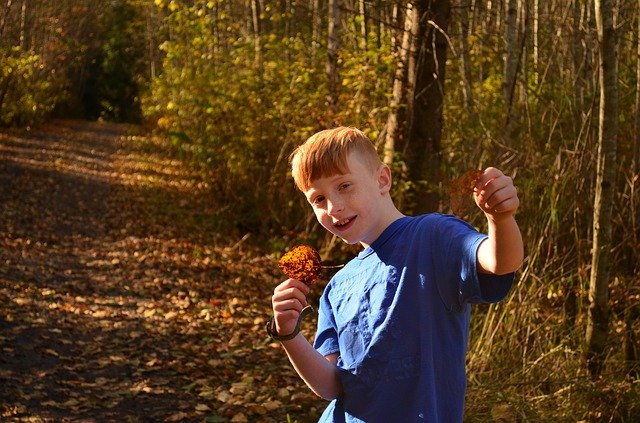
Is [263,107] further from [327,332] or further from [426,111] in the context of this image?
[327,332]

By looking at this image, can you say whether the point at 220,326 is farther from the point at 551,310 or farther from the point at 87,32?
the point at 87,32

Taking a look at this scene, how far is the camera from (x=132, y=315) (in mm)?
7906

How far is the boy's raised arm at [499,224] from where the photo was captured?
5.05 ft

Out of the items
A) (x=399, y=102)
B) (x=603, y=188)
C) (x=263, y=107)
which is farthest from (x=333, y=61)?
(x=603, y=188)

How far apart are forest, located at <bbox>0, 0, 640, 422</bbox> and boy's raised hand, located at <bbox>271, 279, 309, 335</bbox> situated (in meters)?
0.39

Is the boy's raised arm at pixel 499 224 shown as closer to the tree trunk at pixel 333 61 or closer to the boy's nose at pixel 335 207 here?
the boy's nose at pixel 335 207

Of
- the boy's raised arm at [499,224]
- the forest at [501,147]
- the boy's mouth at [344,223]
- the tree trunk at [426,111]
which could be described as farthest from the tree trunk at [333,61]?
the boy's raised arm at [499,224]

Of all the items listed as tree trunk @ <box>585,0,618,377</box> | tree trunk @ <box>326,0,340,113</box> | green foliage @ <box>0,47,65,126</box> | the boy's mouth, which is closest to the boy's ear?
the boy's mouth

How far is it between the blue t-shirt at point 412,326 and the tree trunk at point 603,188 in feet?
9.26

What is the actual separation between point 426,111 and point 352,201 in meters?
5.69

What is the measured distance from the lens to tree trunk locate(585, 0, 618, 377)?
441cm

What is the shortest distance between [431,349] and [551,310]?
133 inches

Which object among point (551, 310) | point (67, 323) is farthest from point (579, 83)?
point (67, 323)

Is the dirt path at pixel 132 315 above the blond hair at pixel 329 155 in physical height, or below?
below
